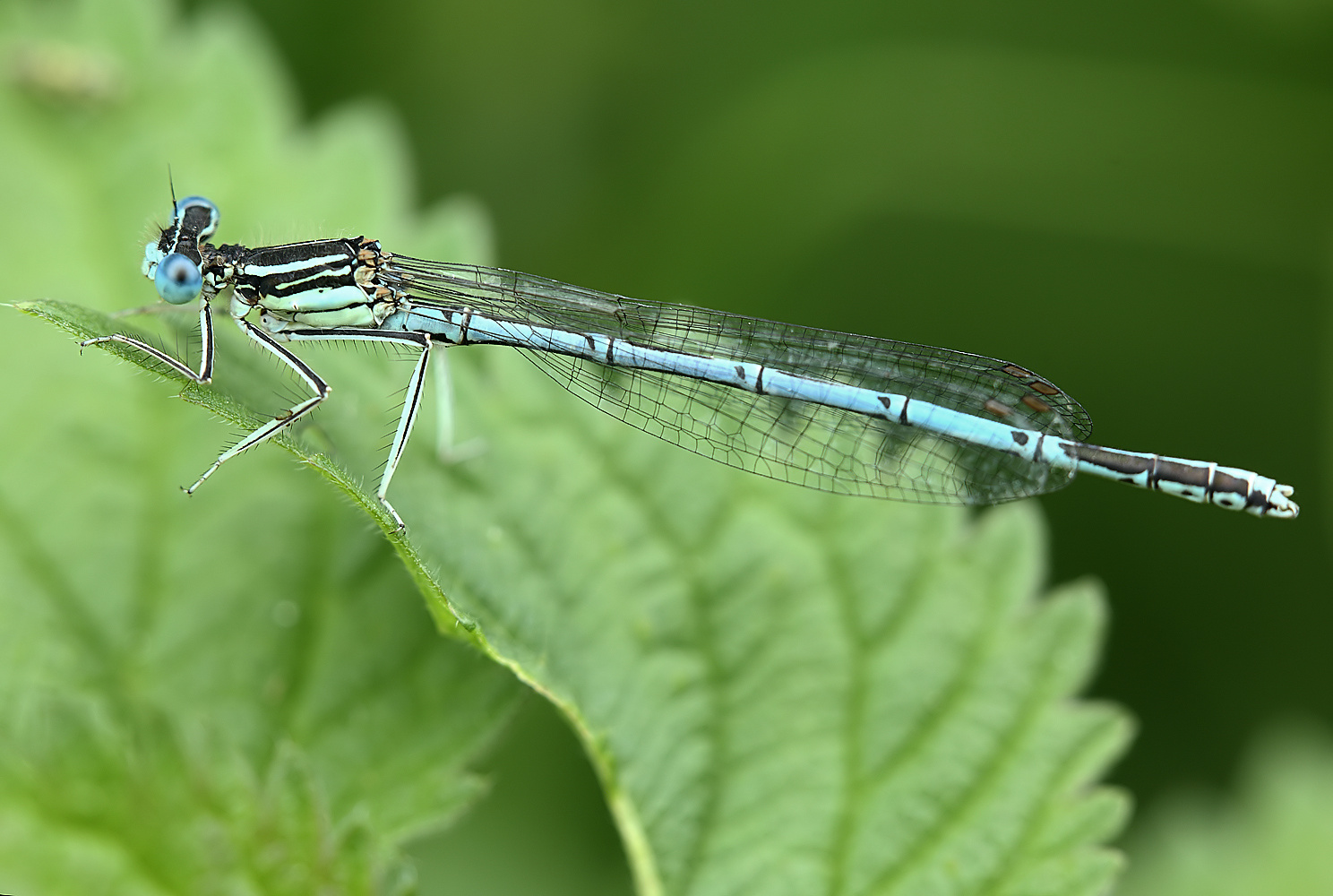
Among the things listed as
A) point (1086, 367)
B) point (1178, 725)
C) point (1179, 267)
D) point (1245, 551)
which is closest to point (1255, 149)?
point (1179, 267)

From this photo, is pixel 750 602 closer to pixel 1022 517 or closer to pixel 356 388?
pixel 1022 517

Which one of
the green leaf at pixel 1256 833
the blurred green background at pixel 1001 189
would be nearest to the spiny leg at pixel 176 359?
the blurred green background at pixel 1001 189

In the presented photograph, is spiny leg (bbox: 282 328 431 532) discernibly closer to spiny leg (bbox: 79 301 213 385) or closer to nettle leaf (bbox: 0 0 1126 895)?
nettle leaf (bbox: 0 0 1126 895)

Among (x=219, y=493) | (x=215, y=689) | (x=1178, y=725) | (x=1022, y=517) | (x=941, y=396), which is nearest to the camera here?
(x=215, y=689)

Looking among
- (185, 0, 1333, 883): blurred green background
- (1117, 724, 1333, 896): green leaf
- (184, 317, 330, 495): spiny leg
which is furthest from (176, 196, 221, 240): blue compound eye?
(1117, 724, 1333, 896): green leaf

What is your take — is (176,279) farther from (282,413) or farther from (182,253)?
(282,413)
